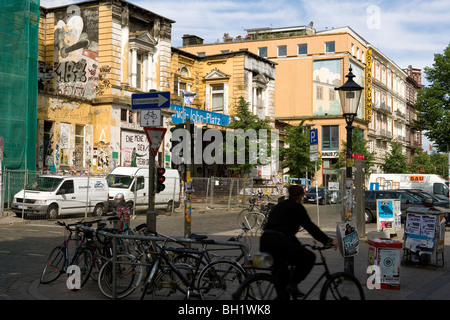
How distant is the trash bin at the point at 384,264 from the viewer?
902 cm

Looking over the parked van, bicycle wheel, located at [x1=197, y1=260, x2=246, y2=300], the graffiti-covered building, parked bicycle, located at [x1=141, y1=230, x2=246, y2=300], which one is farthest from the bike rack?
the parked van

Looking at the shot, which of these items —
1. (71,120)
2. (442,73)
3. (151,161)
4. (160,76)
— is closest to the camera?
(151,161)

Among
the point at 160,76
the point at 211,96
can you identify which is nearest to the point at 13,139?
the point at 160,76

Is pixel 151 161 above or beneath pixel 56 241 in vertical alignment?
above

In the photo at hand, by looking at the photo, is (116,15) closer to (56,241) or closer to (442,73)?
(56,241)

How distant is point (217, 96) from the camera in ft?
144

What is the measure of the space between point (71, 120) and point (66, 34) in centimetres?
604

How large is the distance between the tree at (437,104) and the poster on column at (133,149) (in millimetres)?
20397

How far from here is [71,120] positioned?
2931 centimetres

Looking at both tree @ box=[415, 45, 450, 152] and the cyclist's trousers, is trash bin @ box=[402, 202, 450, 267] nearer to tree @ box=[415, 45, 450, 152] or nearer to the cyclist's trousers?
the cyclist's trousers

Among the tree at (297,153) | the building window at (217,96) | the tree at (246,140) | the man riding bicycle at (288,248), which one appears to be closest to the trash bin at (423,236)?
the man riding bicycle at (288,248)

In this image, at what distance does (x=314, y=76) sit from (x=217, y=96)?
23.1 meters

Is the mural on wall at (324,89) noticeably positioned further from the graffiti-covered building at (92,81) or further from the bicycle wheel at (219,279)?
the bicycle wheel at (219,279)

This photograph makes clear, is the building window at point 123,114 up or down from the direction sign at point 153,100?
up
